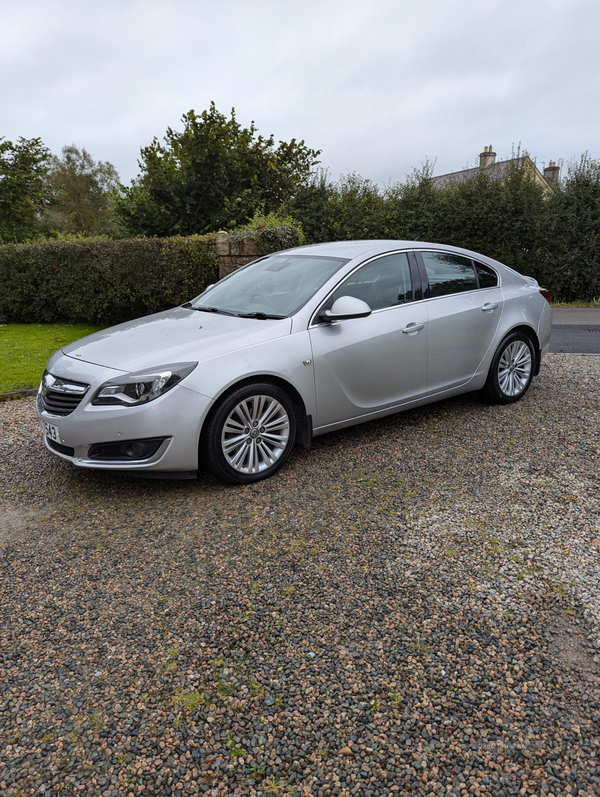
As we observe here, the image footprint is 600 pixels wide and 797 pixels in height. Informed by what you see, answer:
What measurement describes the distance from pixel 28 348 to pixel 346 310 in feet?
24.9

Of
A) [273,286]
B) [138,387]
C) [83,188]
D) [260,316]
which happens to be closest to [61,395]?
[138,387]

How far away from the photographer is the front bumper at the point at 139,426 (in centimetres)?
353

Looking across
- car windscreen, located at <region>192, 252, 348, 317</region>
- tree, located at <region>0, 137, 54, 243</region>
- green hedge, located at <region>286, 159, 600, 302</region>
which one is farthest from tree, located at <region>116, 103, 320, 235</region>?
car windscreen, located at <region>192, 252, 348, 317</region>

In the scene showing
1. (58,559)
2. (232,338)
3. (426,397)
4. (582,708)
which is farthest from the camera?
(426,397)

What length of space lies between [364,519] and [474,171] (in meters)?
15.2

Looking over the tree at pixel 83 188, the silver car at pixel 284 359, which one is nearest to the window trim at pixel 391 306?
the silver car at pixel 284 359

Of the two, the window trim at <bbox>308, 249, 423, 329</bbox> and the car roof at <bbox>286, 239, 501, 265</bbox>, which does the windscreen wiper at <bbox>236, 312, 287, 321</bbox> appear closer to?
the window trim at <bbox>308, 249, 423, 329</bbox>

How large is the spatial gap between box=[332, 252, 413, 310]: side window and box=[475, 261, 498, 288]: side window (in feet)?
3.10

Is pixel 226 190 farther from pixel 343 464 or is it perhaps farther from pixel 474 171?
pixel 343 464

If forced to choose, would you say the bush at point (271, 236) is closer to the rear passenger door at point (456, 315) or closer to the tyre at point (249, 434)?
the rear passenger door at point (456, 315)

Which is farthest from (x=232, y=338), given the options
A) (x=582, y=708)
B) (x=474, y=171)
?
(x=474, y=171)

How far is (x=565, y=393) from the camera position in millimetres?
6148

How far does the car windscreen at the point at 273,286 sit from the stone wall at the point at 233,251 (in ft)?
17.5

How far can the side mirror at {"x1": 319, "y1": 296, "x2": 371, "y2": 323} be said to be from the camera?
412cm
